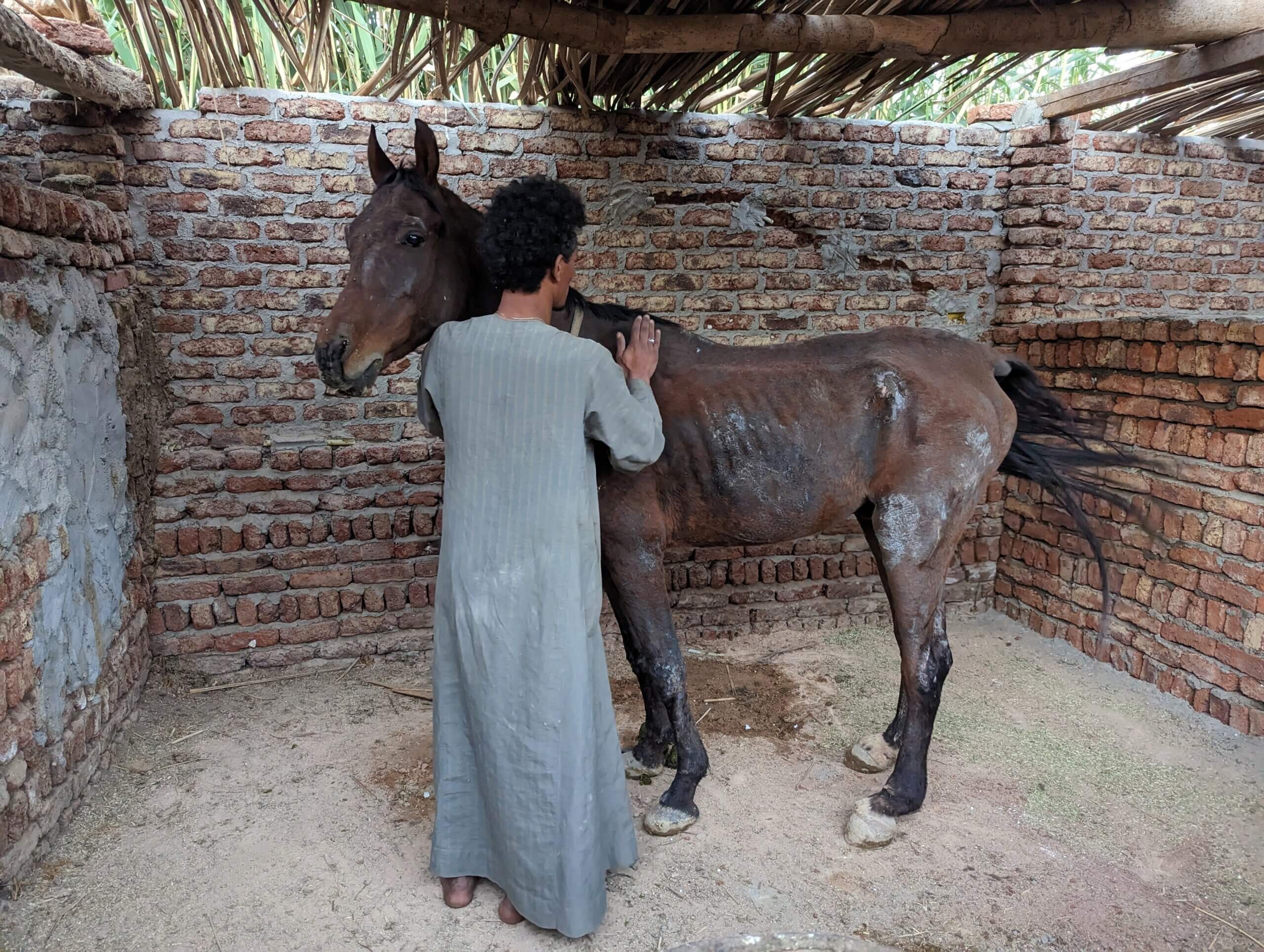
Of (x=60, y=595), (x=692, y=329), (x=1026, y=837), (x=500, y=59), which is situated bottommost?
(x=1026, y=837)

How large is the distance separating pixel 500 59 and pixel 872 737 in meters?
3.34

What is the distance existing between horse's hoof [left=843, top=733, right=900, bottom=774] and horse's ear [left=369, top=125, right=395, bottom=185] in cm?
279

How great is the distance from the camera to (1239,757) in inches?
130

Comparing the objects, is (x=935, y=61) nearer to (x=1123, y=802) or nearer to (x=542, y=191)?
(x=542, y=191)

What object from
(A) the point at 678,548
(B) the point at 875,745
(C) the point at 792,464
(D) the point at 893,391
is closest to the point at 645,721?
(A) the point at 678,548

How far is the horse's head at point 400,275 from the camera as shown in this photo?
2.48m

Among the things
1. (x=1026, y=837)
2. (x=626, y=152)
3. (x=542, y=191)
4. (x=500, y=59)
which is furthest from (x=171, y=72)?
(x=1026, y=837)

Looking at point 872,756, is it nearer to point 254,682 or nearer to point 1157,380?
point 1157,380

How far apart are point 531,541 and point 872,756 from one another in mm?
1921

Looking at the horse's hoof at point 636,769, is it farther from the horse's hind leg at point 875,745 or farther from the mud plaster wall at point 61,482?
the mud plaster wall at point 61,482

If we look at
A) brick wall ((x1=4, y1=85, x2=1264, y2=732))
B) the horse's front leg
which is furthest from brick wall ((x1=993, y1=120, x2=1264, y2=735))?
the horse's front leg

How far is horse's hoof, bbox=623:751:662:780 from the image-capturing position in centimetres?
319

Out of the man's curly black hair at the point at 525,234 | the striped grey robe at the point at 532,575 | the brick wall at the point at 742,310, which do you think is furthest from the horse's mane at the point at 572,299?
the brick wall at the point at 742,310

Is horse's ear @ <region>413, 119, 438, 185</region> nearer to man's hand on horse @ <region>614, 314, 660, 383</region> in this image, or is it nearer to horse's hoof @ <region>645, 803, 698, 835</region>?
man's hand on horse @ <region>614, 314, 660, 383</region>
